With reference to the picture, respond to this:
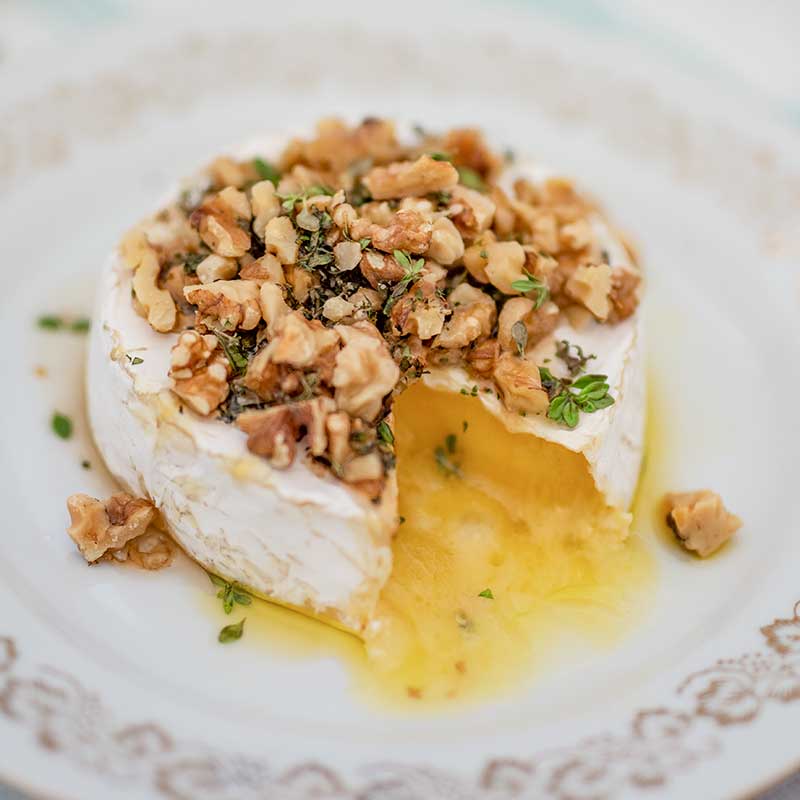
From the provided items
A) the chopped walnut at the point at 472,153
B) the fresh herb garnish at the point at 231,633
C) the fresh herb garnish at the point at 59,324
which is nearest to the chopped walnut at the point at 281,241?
the chopped walnut at the point at 472,153

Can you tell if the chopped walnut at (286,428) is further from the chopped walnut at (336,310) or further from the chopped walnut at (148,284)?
the chopped walnut at (148,284)

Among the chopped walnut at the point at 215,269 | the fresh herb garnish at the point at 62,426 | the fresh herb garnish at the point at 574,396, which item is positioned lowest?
the fresh herb garnish at the point at 62,426

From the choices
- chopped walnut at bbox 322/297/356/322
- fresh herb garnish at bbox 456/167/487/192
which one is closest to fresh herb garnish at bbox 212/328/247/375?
chopped walnut at bbox 322/297/356/322

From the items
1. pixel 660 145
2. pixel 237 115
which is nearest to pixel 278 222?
pixel 237 115

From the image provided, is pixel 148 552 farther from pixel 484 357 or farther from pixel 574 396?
pixel 574 396

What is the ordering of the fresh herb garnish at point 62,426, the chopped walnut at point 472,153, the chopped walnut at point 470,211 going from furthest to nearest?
1. the chopped walnut at point 472,153
2. the fresh herb garnish at point 62,426
3. the chopped walnut at point 470,211
